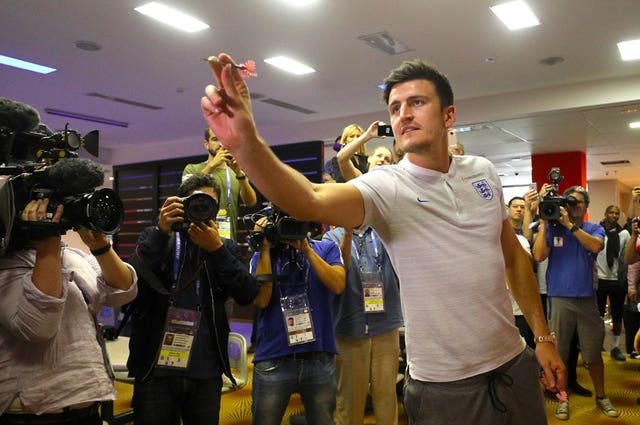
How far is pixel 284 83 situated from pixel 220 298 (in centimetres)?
527

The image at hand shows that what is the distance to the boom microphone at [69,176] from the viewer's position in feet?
4.86

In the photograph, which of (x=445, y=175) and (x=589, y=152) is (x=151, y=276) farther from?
(x=589, y=152)

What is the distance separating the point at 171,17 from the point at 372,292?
362 cm

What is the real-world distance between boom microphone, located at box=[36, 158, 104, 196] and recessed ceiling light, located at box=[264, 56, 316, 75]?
4.87 meters

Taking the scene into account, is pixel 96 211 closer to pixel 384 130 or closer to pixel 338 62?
pixel 384 130

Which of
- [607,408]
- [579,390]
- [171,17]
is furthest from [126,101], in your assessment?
[607,408]

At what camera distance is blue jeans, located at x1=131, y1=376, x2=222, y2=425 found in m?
1.97

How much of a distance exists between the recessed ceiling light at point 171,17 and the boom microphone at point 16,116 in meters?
3.44

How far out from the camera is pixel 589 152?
35.3ft

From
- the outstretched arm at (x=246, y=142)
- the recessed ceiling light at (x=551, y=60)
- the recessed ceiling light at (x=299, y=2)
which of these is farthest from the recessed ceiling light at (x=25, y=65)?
the outstretched arm at (x=246, y=142)

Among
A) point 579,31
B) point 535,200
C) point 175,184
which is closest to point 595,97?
point 579,31

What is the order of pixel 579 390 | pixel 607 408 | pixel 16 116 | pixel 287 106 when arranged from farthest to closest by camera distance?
pixel 287 106 → pixel 579 390 → pixel 607 408 → pixel 16 116

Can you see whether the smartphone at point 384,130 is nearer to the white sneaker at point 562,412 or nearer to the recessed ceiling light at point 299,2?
the recessed ceiling light at point 299,2

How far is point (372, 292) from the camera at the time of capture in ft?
8.96
